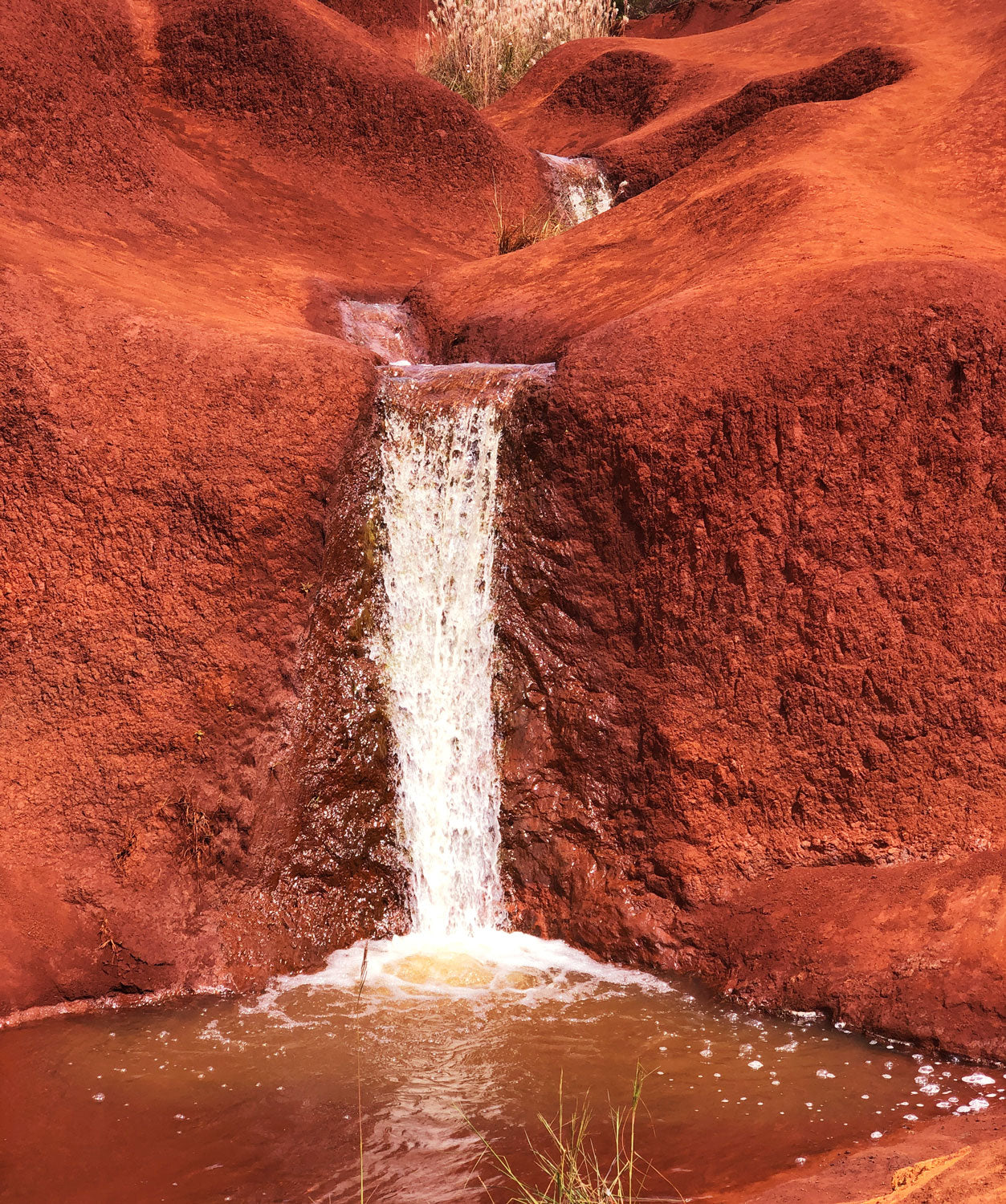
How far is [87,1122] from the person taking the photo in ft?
12.1

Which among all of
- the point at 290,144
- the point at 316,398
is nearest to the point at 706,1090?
the point at 316,398

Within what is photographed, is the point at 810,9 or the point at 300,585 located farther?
the point at 810,9

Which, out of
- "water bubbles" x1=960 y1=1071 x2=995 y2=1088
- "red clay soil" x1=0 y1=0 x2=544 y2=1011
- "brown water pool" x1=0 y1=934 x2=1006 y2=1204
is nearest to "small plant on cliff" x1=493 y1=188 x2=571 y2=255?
"red clay soil" x1=0 y1=0 x2=544 y2=1011

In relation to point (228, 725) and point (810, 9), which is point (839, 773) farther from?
point (810, 9)

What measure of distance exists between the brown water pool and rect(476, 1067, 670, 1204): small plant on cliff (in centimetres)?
5

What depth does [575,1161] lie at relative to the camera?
9.50 ft

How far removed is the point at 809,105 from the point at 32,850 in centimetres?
694

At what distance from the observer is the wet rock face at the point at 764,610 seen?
464 centimetres

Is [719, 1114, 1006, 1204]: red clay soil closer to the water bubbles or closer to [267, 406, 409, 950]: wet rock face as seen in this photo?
the water bubbles

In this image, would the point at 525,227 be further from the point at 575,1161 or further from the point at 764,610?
the point at 575,1161

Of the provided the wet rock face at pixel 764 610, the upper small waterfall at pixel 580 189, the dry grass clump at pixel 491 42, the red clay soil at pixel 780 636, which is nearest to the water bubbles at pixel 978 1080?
the red clay soil at pixel 780 636

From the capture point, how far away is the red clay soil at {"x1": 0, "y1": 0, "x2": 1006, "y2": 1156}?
4.62m

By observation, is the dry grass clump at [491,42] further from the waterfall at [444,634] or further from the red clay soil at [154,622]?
the waterfall at [444,634]

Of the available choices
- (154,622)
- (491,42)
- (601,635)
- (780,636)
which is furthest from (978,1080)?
(491,42)
